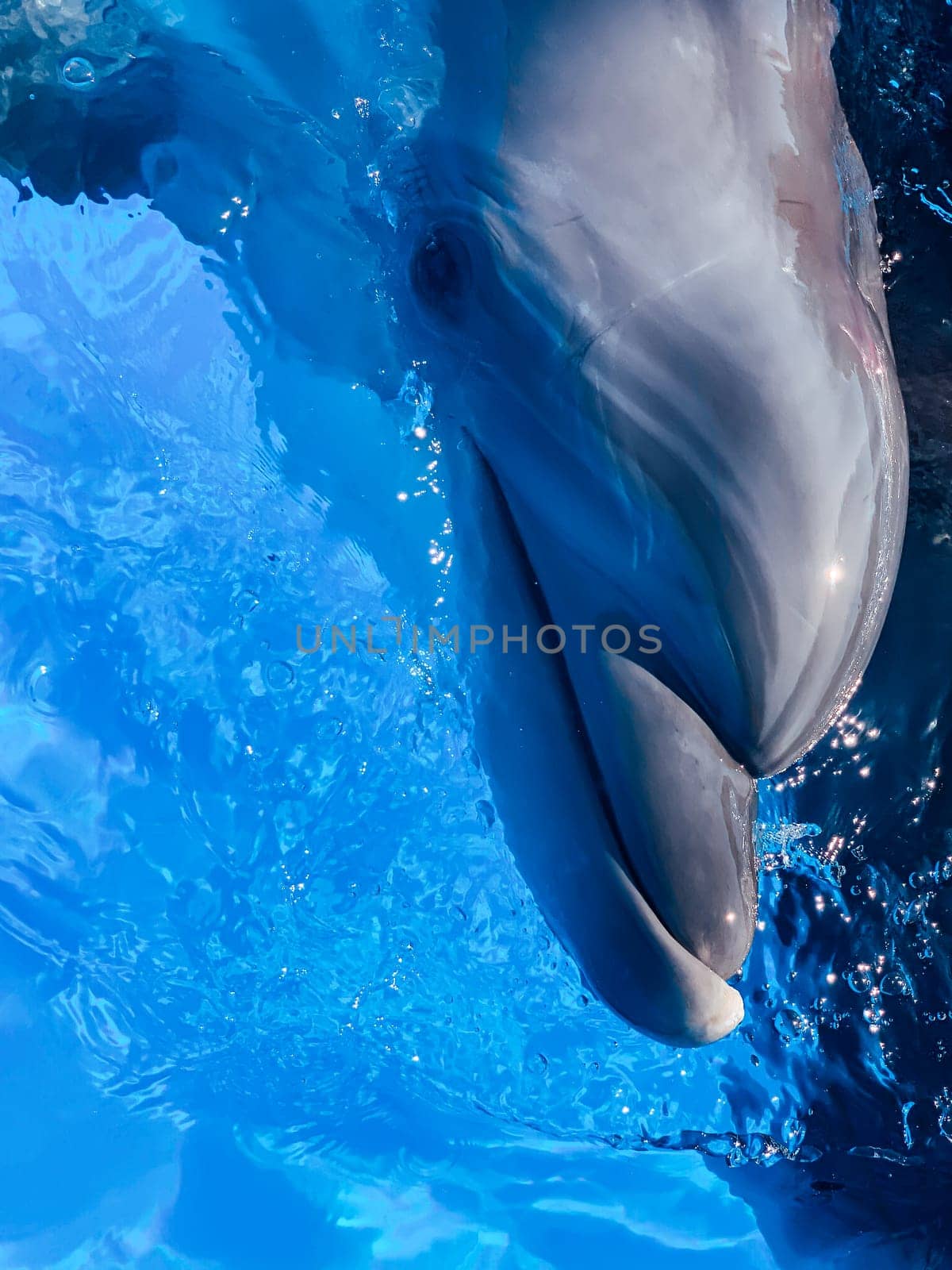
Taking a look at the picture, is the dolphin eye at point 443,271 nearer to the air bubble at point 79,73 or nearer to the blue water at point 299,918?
the blue water at point 299,918

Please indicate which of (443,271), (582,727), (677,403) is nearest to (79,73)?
(443,271)

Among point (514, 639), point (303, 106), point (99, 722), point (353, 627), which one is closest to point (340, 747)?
point (353, 627)

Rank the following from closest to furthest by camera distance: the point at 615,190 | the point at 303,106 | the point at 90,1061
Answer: the point at 615,190 → the point at 303,106 → the point at 90,1061

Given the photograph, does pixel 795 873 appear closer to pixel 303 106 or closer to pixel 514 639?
pixel 514 639

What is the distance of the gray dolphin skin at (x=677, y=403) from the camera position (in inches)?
98.7

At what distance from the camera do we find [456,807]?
502cm

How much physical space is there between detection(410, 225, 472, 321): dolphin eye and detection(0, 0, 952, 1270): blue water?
1365 mm

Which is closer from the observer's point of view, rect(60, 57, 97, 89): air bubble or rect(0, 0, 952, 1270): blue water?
rect(60, 57, 97, 89): air bubble

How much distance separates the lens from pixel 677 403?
2523 mm

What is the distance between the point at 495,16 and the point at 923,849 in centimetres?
346

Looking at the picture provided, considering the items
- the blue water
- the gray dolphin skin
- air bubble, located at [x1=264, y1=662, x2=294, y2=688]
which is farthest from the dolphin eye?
air bubble, located at [x1=264, y1=662, x2=294, y2=688]

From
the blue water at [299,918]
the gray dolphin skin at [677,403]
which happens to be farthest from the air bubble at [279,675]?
the gray dolphin skin at [677,403]

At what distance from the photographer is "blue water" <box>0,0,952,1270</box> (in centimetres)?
462

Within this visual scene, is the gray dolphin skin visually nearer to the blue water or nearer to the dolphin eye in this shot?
the dolphin eye
